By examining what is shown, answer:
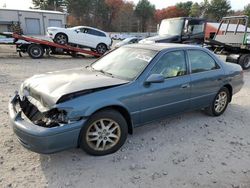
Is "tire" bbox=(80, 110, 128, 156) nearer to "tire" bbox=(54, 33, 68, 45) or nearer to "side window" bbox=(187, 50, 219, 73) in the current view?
"side window" bbox=(187, 50, 219, 73)

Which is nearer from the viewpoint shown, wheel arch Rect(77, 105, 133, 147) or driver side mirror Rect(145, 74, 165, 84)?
wheel arch Rect(77, 105, 133, 147)

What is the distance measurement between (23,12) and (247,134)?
33.2 meters

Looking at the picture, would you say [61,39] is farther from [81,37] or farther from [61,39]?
[81,37]

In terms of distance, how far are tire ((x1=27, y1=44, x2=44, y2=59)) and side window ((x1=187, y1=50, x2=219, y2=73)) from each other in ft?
38.5

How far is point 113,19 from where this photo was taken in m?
70.7

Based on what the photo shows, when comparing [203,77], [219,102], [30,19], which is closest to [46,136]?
[203,77]

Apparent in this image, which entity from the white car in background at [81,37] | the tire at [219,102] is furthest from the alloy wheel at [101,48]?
the tire at [219,102]

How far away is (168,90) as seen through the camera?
4203mm

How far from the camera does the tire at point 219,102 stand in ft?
17.4

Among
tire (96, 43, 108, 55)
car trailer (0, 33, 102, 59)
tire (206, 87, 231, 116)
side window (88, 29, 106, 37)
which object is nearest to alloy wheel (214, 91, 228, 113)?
tire (206, 87, 231, 116)

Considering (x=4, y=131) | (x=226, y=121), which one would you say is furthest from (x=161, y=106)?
(x=4, y=131)

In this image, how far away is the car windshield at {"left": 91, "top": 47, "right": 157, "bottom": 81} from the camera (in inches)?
160

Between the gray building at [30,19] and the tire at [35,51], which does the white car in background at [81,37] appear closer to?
the tire at [35,51]

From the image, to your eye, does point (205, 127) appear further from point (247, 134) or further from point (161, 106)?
point (161, 106)
